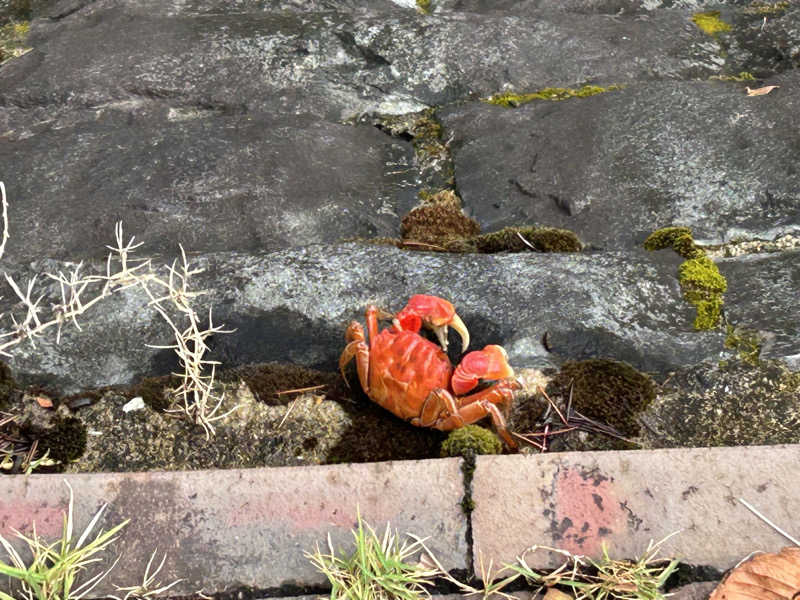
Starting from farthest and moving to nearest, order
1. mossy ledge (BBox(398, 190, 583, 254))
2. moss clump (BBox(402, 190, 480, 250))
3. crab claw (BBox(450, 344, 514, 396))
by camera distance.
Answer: moss clump (BBox(402, 190, 480, 250))
mossy ledge (BBox(398, 190, 583, 254))
crab claw (BBox(450, 344, 514, 396))

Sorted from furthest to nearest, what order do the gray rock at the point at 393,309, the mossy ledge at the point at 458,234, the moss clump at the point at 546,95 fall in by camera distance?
the moss clump at the point at 546,95 < the mossy ledge at the point at 458,234 < the gray rock at the point at 393,309

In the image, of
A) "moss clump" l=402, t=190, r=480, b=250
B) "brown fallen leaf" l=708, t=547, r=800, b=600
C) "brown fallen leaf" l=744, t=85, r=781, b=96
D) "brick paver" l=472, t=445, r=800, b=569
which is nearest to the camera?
"brown fallen leaf" l=708, t=547, r=800, b=600

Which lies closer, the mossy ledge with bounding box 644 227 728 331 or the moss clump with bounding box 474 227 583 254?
the mossy ledge with bounding box 644 227 728 331

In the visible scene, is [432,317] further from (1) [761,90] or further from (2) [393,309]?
(1) [761,90]

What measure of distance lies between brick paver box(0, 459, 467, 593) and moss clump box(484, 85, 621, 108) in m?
2.25

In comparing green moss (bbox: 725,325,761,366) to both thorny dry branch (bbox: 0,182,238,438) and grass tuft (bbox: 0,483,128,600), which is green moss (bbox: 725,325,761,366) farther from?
grass tuft (bbox: 0,483,128,600)

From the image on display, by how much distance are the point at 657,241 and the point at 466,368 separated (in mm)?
1085

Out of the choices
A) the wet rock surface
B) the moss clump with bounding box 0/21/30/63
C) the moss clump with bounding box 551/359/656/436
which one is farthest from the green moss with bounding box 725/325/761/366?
the moss clump with bounding box 0/21/30/63

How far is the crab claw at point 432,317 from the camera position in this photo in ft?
9.71

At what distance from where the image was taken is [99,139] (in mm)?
3922

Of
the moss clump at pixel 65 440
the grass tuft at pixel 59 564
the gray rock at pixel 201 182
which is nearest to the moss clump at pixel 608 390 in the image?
the gray rock at pixel 201 182

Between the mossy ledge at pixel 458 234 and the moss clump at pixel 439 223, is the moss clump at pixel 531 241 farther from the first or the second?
the moss clump at pixel 439 223

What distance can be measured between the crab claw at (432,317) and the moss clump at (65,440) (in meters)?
1.22

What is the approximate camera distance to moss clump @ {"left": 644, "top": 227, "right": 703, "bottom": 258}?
3.33 m
